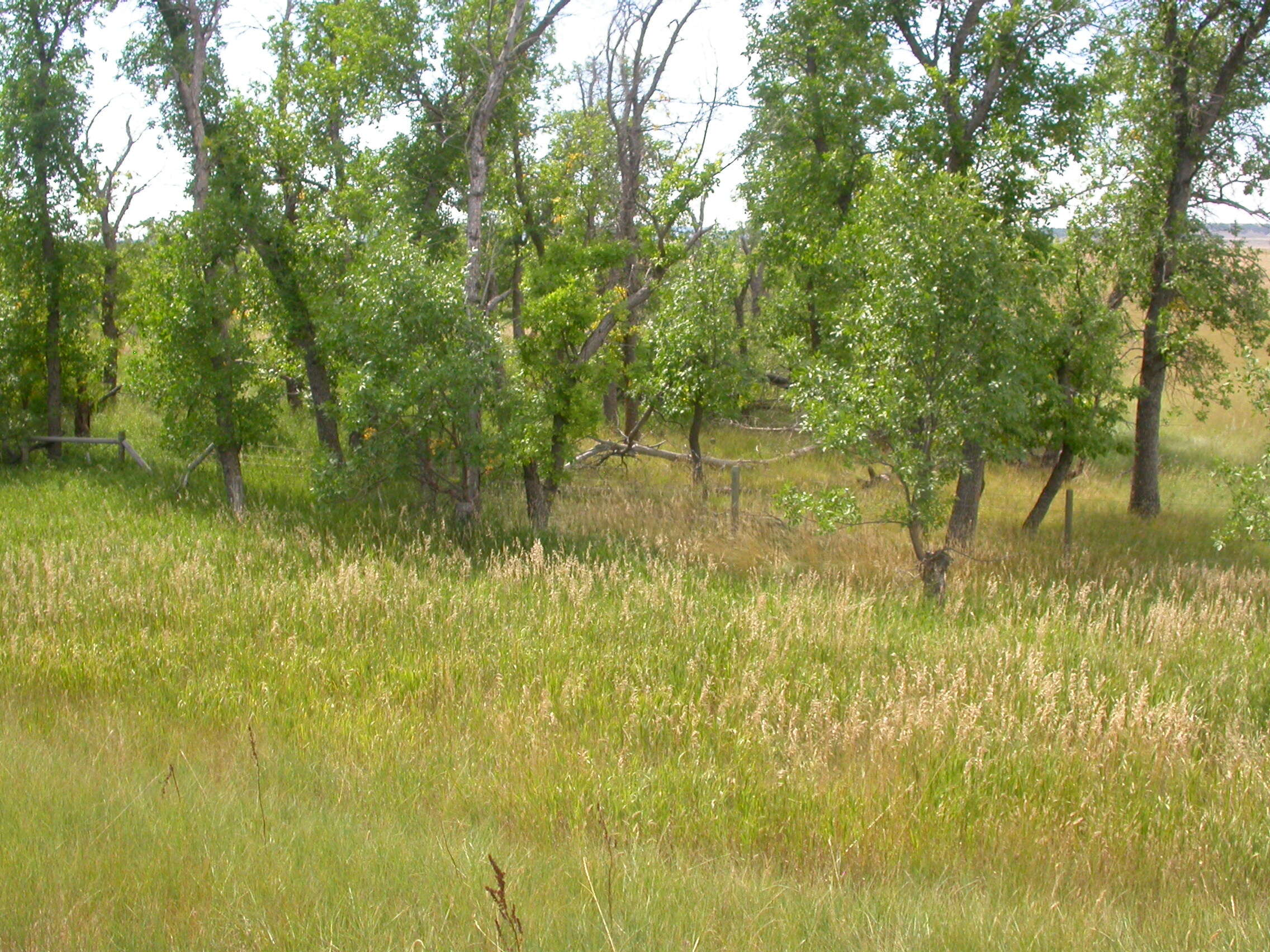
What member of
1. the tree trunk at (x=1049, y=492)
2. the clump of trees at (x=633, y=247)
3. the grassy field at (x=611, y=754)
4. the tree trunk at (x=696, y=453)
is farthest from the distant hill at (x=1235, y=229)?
the grassy field at (x=611, y=754)

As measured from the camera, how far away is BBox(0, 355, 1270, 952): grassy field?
4590mm

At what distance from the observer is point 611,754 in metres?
7.23

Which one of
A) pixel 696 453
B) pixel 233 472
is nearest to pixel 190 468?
Answer: pixel 233 472

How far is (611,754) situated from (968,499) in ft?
39.0

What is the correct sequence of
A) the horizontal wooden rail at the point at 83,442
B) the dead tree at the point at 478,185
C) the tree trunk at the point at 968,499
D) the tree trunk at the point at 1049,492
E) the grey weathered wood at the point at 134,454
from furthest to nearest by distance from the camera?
the horizontal wooden rail at the point at 83,442
the grey weathered wood at the point at 134,454
the tree trunk at the point at 1049,492
the tree trunk at the point at 968,499
the dead tree at the point at 478,185

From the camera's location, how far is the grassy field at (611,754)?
181 inches

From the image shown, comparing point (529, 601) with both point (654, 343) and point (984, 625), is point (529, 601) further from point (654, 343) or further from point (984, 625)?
point (654, 343)

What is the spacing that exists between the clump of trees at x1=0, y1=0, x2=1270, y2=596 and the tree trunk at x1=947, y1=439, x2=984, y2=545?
0.32 feet

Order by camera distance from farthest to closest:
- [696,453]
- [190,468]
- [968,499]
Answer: [696,453]
[190,468]
[968,499]

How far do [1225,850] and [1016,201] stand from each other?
12.3 meters

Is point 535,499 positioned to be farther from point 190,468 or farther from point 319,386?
point 190,468

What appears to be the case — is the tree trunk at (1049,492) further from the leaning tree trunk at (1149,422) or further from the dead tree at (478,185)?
the dead tree at (478,185)

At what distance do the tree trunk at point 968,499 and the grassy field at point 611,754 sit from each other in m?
2.83

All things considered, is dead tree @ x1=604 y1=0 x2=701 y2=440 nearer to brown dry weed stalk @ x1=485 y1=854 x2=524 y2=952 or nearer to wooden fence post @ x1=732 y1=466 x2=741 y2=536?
wooden fence post @ x1=732 y1=466 x2=741 y2=536
